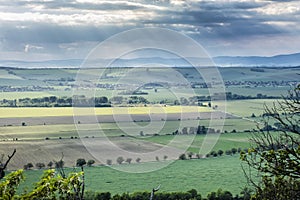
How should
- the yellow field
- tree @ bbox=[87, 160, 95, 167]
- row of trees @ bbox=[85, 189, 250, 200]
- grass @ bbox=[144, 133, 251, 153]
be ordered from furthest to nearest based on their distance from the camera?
the yellow field
grass @ bbox=[144, 133, 251, 153]
tree @ bbox=[87, 160, 95, 167]
row of trees @ bbox=[85, 189, 250, 200]

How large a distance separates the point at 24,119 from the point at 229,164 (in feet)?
155

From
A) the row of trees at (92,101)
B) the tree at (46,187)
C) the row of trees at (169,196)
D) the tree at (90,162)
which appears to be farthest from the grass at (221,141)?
→ the tree at (46,187)

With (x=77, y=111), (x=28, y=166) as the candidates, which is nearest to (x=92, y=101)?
(x=77, y=111)

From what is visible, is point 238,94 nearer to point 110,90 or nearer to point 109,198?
point 110,90

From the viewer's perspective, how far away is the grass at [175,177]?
1881 inches

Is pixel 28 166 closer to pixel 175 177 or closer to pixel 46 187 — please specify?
pixel 175 177

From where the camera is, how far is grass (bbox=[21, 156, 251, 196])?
47.8 metres

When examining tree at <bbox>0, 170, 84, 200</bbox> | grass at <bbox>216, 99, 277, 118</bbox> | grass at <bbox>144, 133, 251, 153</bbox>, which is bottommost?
grass at <bbox>144, 133, 251, 153</bbox>

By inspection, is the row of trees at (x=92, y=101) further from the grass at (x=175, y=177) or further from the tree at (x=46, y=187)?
the tree at (x=46, y=187)

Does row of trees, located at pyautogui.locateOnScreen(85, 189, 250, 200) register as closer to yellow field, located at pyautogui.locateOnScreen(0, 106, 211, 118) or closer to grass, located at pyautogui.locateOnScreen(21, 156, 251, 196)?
grass, located at pyautogui.locateOnScreen(21, 156, 251, 196)

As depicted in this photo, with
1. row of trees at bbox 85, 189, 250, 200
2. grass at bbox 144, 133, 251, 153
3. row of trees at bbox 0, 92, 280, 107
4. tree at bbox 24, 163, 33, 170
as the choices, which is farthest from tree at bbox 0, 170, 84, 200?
row of trees at bbox 0, 92, 280, 107

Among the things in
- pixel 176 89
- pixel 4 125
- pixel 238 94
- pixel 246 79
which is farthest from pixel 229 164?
pixel 246 79

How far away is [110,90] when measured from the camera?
296 feet

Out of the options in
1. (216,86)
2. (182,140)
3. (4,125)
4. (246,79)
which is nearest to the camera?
(182,140)
